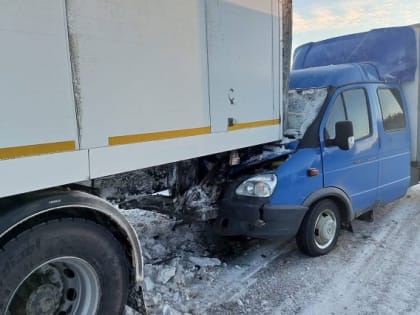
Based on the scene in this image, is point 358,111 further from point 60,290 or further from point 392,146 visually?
point 60,290

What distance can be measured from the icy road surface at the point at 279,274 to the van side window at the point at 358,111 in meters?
1.38

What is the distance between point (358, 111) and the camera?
4.77 m

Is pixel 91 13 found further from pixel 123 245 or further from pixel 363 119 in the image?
pixel 363 119

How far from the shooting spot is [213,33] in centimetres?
323

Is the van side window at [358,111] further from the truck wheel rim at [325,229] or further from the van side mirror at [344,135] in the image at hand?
the truck wheel rim at [325,229]

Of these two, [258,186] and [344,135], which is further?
[344,135]

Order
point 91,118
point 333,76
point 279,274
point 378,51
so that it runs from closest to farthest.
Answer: point 91,118 → point 279,274 → point 333,76 → point 378,51

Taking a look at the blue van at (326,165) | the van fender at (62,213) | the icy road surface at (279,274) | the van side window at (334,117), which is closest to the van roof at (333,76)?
the blue van at (326,165)

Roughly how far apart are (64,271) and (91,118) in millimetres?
1078

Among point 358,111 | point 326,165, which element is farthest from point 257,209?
point 358,111

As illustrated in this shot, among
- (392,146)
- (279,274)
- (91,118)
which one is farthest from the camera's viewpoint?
(392,146)

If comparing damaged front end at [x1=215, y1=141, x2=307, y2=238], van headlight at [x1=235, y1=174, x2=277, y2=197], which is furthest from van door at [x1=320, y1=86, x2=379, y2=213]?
van headlight at [x1=235, y1=174, x2=277, y2=197]

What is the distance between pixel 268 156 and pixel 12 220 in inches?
106

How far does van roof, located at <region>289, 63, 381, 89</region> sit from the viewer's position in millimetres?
4730
